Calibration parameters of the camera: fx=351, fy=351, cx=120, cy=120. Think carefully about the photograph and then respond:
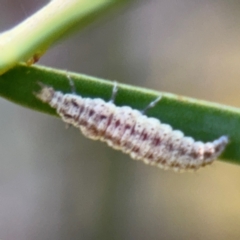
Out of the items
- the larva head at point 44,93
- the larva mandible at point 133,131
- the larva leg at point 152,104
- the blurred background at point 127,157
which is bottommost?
the blurred background at point 127,157

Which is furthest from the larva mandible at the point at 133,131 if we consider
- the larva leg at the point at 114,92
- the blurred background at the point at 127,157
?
the blurred background at the point at 127,157

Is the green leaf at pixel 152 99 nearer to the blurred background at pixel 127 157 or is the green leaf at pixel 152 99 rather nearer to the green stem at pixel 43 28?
the green stem at pixel 43 28

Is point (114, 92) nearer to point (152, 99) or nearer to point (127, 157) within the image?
point (152, 99)

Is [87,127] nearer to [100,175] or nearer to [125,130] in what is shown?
[125,130]

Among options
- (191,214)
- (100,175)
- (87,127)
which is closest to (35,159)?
(100,175)

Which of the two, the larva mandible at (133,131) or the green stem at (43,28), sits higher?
the green stem at (43,28)

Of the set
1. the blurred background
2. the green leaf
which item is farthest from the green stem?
the blurred background

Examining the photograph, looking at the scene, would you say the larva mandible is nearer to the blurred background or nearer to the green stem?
the green stem
